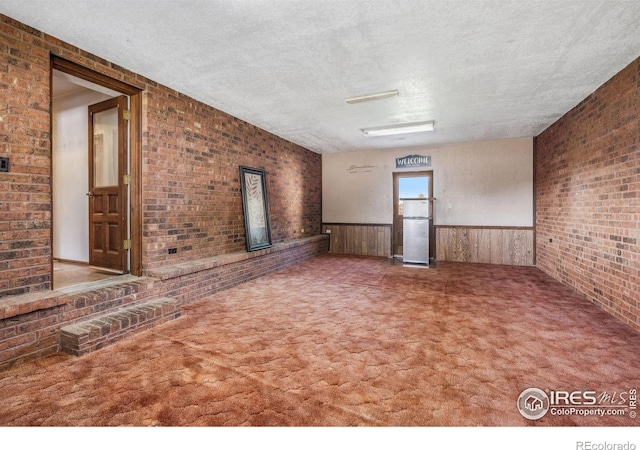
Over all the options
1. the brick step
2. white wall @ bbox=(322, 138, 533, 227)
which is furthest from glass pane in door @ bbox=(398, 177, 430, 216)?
the brick step

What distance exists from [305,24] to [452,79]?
2.09 metres

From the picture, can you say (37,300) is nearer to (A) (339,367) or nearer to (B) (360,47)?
(A) (339,367)

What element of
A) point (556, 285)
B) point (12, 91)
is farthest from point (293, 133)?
point (556, 285)

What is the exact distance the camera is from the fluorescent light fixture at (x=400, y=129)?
5.67m

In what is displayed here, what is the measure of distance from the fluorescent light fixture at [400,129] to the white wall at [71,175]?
467 centimetres

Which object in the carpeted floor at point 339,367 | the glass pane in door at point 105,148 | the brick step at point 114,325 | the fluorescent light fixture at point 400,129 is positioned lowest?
the carpeted floor at point 339,367

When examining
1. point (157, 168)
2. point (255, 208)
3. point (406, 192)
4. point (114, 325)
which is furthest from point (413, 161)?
point (114, 325)

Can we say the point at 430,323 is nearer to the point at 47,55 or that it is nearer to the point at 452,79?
the point at 452,79

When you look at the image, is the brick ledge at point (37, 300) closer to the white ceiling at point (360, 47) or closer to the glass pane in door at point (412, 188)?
the white ceiling at point (360, 47)

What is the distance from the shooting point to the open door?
149 inches

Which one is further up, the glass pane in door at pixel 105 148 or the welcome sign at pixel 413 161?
→ the welcome sign at pixel 413 161

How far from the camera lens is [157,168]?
3838 millimetres

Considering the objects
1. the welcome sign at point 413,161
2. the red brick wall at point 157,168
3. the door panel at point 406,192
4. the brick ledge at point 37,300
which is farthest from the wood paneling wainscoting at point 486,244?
the brick ledge at point 37,300

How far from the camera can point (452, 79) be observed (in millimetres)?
3709
